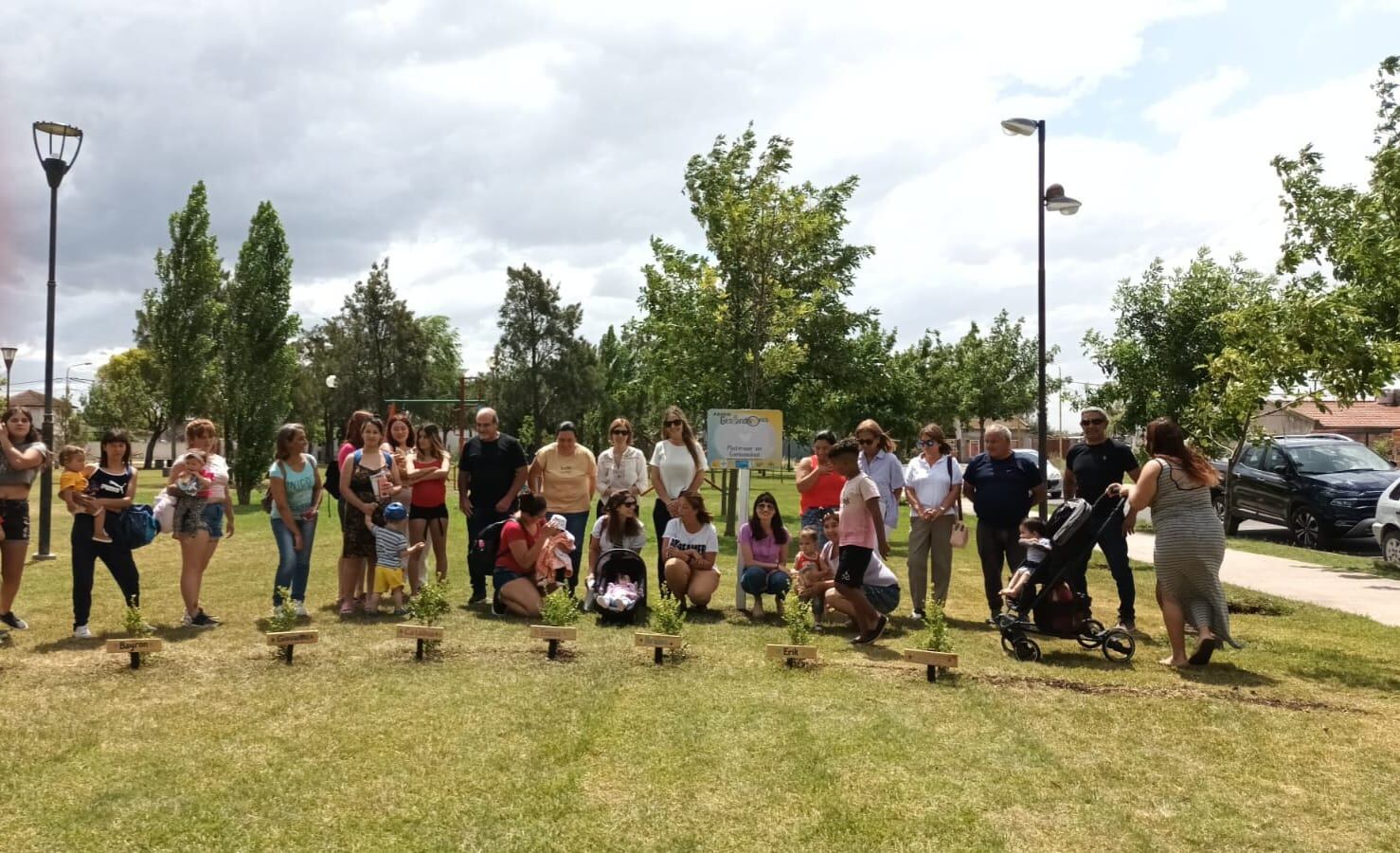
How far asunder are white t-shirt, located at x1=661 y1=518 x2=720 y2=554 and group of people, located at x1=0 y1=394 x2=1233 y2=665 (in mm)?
19

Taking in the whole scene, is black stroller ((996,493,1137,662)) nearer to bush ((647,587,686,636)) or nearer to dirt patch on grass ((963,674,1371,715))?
dirt patch on grass ((963,674,1371,715))

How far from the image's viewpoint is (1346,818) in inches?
163

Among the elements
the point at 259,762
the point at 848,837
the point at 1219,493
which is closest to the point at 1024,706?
the point at 848,837

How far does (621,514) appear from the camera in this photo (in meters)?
8.98

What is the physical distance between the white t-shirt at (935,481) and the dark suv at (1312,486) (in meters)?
9.49

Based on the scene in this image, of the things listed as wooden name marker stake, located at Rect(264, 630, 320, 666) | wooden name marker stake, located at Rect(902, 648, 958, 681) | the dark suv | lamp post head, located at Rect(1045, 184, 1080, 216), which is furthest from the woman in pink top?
the dark suv

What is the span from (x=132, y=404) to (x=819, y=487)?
206 ft

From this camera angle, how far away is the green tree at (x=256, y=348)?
88.1 feet

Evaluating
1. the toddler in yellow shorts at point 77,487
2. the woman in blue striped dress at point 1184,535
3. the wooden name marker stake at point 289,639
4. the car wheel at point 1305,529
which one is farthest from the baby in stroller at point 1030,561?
the car wheel at point 1305,529

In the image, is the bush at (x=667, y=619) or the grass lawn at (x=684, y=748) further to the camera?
the bush at (x=667, y=619)

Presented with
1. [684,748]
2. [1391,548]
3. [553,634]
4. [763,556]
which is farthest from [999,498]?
[1391,548]

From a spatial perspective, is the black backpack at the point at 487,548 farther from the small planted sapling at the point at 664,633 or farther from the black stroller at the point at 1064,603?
the black stroller at the point at 1064,603

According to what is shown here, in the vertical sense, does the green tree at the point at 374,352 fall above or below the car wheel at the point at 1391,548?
above

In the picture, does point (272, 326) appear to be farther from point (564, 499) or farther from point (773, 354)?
point (564, 499)
